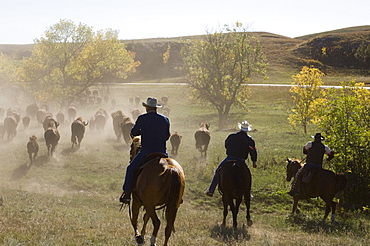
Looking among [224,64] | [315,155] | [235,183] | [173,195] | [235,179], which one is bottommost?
[235,183]

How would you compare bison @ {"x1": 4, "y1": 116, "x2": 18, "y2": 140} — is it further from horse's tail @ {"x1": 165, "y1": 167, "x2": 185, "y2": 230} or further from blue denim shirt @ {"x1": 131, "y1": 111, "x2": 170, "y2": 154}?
horse's tail @ {"x1": 165, "y1": 167, "x2": 185, "y2": 230}

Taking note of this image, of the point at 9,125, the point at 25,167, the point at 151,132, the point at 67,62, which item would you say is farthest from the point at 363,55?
the point at 151,132

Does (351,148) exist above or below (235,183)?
above

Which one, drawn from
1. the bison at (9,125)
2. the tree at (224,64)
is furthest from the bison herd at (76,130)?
the tree at (224,64)

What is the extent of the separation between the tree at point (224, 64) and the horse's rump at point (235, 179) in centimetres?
2780

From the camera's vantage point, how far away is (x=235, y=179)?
34.6 ft

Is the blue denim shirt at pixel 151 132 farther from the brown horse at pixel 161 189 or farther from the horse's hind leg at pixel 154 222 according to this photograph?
the horse's hind leg at pixel 154 222

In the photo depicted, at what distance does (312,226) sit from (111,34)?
135 feet

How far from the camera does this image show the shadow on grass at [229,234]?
8994 mm

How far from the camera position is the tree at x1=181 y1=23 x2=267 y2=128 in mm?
38000

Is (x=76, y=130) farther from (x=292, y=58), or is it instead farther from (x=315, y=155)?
(x=292, y=58)

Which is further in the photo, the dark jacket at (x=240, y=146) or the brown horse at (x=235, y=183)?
A: the dark jacket at (x=240, y=146)

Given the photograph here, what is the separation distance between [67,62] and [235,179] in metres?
39.2

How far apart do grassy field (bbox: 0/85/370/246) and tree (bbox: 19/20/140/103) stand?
503 inches
